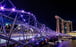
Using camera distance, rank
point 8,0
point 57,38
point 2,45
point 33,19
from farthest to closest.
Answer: point 57,38, point 33,19, point 8,0, point 2,45

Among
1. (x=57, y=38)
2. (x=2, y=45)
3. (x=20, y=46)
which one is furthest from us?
(x=57, y=38)

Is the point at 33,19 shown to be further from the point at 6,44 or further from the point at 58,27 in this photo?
the point at 58,27

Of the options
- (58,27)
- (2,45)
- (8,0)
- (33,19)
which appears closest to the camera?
(2,45)

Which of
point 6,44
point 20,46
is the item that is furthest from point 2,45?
point 20,46

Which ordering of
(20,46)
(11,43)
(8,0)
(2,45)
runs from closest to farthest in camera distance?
(2,45) < (11,43) < (20,46) < (8,0)

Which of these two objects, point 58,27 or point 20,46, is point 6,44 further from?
point 58,27

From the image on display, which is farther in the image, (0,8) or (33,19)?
(33,19)

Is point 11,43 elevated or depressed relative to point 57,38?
elevated

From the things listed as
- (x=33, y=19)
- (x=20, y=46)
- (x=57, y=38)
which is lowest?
(x=57, y=38)

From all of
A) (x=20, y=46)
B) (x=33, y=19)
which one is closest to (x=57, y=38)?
(x=33, y=19)
